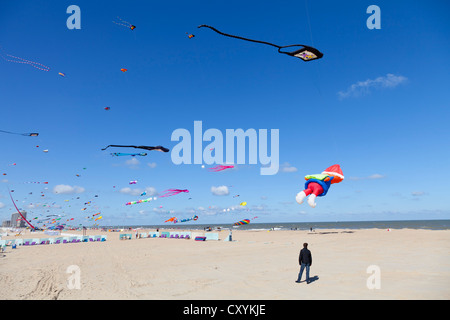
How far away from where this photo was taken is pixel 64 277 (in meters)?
12.4

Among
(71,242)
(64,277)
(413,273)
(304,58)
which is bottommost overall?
(71,242)

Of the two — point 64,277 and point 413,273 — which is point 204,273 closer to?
point 64,277

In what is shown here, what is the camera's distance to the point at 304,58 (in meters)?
4.12

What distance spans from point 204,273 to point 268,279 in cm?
325

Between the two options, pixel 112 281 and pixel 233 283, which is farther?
pixel 112 281

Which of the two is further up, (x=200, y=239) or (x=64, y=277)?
(x=64, y=277)
